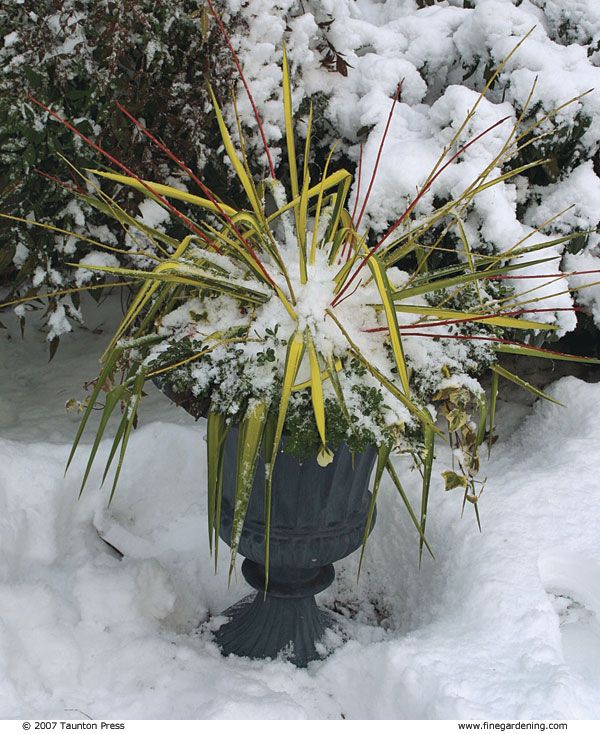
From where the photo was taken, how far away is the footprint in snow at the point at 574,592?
153 centimetres

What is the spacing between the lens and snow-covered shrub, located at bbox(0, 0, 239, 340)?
169 cm

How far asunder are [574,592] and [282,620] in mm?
645

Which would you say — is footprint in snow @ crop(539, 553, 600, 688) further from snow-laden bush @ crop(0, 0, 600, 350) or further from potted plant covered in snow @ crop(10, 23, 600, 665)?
snow-laden bush @ crop(0, 0, 600, 350)

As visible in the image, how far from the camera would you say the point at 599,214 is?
191 cm

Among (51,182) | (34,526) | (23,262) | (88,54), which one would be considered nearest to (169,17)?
(88,54)

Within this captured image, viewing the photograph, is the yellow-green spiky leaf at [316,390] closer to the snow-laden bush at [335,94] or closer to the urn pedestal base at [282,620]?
the urn pedestal base at [282,620]

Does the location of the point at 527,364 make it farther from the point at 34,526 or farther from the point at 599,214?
the point at 34,526

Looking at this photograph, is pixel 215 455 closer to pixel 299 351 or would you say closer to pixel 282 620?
pixel 299 351

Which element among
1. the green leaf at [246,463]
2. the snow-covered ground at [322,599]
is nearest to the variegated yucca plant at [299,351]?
the green leaf at [246,463]

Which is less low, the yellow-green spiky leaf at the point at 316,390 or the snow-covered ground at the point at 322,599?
the yellow-green spiky leaf at the point at 316,390

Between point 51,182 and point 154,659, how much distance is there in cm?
111

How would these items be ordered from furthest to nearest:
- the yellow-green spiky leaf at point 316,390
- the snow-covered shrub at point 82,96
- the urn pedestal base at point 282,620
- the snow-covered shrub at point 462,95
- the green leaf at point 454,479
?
the snow-covered shrub at point 462,95 → the snow-covered shrub at point 82,96 → the urn pedestal base at point 282,620 → the green leaf at point 454,479 → the yellow-green spiky leaf at point 316,390

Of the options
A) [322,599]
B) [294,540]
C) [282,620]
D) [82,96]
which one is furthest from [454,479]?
[82,96]
